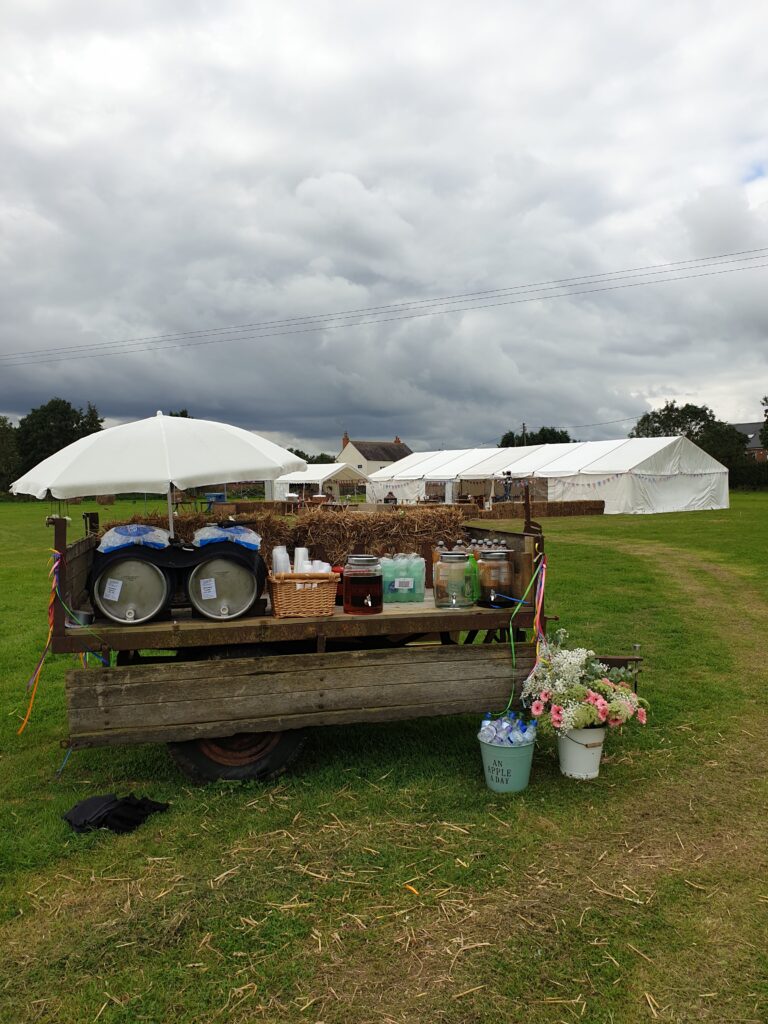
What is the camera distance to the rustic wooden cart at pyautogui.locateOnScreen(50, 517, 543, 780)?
434 cm

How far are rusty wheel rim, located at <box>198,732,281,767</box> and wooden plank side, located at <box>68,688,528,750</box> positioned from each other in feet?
0.87

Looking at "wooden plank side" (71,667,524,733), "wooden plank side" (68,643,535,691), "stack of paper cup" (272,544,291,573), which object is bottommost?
"wooden plank side" (71,667,524,733)

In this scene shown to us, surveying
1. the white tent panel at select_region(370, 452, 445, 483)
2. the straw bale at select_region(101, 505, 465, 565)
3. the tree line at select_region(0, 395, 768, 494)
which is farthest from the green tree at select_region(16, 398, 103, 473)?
the straw bale at select_region(101, 505, 465, 565)

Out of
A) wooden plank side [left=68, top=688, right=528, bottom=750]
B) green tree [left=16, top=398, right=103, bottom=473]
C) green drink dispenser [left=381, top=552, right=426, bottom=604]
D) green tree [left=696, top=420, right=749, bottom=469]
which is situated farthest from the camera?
green tree [left=16, top=398, right=103, bottom=473]

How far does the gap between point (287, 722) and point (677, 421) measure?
8848 centimetres

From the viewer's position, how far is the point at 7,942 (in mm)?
3188

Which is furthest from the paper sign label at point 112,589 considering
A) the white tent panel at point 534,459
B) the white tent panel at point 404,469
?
the white tent panel at point 404,469

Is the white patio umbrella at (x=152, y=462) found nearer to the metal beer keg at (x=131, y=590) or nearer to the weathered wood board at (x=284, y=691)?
the metal beer keg at (x=131, y=590)

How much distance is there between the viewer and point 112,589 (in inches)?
175

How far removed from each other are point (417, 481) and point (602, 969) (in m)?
43.4

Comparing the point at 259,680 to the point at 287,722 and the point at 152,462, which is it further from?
the point at 152,462

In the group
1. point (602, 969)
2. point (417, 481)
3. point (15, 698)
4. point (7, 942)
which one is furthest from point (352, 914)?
point (417, 481)

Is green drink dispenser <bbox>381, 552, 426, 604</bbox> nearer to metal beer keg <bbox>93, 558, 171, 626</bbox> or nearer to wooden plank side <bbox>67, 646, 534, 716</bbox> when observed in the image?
wooden plank side <bbox>67, 646, 534, 716</bbox>

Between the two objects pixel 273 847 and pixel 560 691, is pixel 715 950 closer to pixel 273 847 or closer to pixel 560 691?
pixel 560 691
